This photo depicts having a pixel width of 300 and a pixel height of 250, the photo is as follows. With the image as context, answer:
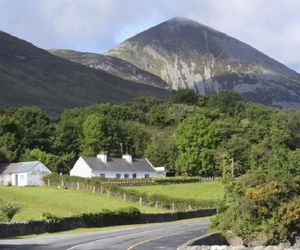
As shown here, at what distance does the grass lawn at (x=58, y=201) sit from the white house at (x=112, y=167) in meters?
27.0

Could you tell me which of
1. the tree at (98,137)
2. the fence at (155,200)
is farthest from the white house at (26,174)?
the tree at (98,137)

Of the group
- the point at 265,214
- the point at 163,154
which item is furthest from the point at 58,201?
the point at 163,154

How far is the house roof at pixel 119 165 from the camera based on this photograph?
11781 cm

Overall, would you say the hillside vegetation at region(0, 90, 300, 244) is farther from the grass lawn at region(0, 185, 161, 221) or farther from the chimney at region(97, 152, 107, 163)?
the grass lawn at region(0, 185, 161, 221)

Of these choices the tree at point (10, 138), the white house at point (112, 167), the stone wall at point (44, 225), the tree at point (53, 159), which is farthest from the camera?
the tree at point (10, 138)

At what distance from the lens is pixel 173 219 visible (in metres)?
67.0

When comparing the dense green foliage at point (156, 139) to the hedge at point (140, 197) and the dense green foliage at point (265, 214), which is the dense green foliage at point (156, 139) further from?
the dense green foliage at point (265, 214)

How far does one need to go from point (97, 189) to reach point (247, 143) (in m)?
50.4

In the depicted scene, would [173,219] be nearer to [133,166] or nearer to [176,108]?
[133,166]

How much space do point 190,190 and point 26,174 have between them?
83.4ft

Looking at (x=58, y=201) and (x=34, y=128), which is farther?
(x=34, y=128)

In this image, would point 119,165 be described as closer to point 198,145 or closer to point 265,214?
point 198,145

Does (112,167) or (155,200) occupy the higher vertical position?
(112,167)

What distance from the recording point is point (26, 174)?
99375 mm
